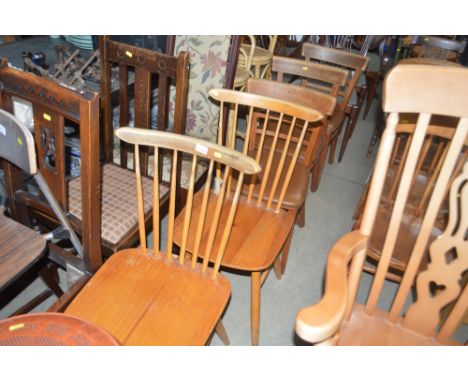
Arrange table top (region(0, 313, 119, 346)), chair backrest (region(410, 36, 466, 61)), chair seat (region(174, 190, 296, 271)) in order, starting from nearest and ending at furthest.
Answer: table top (region(0, 313, 119, 346)) < chair seat (region(174, 190, 296, 271)) < chair backrest (region(410, 36, 466, 61))

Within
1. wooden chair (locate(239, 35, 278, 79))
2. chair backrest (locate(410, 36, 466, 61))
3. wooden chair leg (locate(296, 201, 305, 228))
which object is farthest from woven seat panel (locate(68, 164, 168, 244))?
chair backrest (locate(410, 36, 466, 61))

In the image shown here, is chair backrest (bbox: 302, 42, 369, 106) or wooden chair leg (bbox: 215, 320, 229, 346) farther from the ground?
chair backrest (bbox: 302, 42, 369, 106)

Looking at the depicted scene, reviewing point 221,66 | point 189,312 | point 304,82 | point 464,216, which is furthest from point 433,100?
point 304,82

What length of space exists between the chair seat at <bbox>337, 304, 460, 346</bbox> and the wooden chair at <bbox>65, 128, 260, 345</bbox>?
1.15 ft

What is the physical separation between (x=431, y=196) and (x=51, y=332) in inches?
36.2

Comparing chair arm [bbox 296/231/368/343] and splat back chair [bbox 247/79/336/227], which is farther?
splat back chair [bbox 247/79/336/227]

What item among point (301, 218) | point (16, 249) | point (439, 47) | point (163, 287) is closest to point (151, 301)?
point (163, 287)

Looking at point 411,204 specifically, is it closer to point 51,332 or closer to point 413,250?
point 413,250

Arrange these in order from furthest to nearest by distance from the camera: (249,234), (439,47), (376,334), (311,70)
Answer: (439,47) < (311,70) < (249,234) < (376,334)

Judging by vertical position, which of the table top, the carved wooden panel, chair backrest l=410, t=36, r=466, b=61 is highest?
chair backrest l=410, t=36, r=466, b=61

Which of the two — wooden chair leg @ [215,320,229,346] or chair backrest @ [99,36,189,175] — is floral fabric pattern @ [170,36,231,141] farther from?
wooden chair leg @ [215,320,229,346]

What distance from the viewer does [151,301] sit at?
1012mm

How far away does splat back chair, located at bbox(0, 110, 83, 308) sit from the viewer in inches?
33.0

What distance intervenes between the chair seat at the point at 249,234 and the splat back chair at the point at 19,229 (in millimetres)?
409
